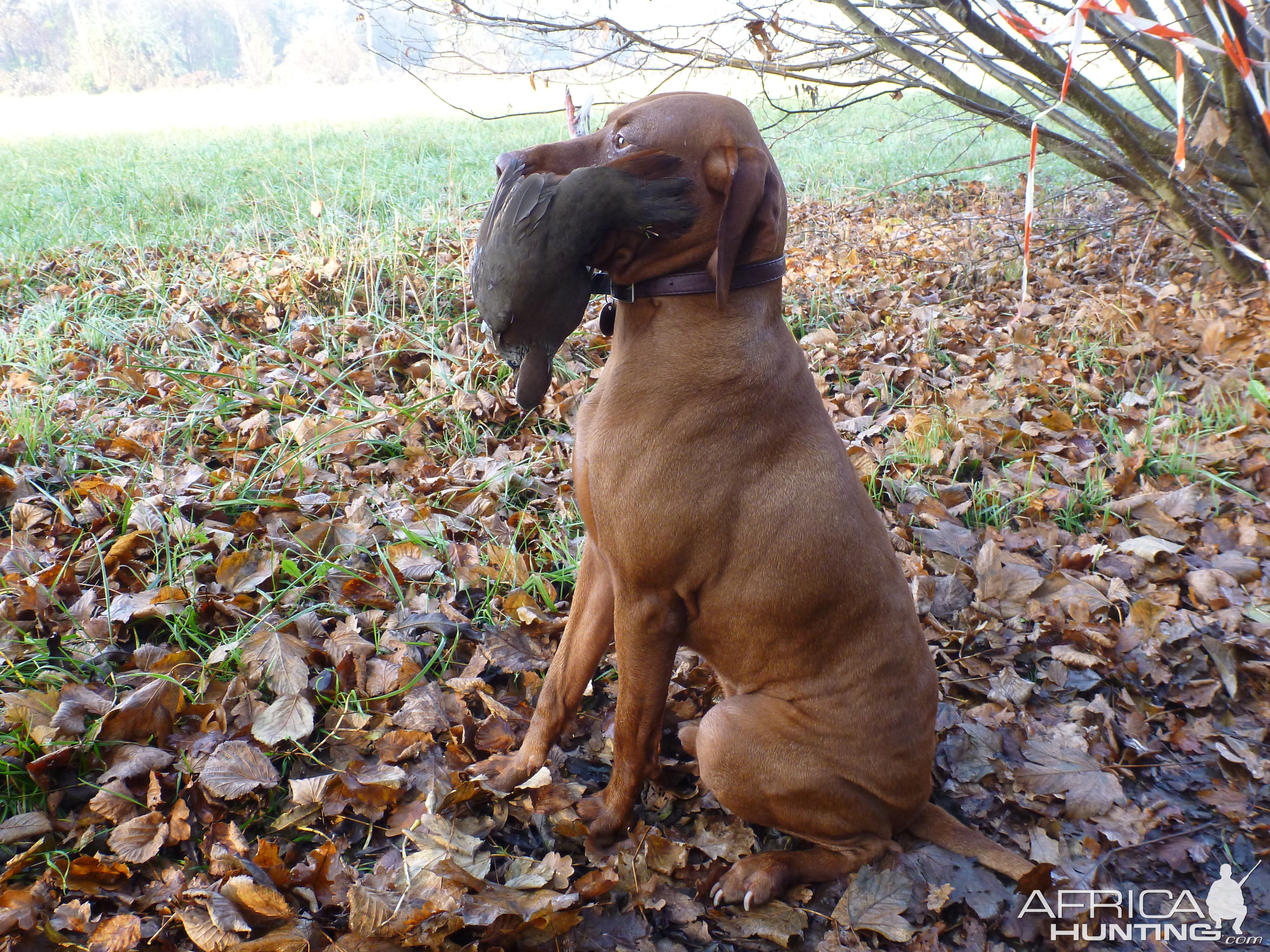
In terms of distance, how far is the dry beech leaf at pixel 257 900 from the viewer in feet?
6.24

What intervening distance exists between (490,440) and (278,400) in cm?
115

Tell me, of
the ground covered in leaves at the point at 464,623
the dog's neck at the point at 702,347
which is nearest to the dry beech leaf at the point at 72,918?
the ground covered in leaves at the point at 464,623

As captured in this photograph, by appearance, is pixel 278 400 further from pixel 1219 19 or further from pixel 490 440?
pixel 1219 19

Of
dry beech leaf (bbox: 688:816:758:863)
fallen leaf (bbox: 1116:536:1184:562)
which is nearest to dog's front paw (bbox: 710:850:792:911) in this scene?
dry beech leaf (bbox: 688:816:758:863)

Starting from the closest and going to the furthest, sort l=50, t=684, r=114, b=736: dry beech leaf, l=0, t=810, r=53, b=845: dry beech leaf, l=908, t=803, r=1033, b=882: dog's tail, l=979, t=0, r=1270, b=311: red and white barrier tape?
1. l=0, t=810, r=53, b=845: dry beech leaf
2. l=908, t=803, r=1033, b=882: dog's tail
3. l=50, t=684, r=114, b=736: dry beech leaf
4. l=979, t=0, r=1270, b=311: red and white barrier tape

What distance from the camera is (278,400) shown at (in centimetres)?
418


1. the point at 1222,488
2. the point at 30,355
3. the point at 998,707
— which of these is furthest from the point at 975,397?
the point at 30,355

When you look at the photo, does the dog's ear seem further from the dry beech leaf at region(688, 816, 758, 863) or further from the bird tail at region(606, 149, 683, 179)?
the dry beech leaf at region(688, 816, 758, 863)

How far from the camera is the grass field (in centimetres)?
693

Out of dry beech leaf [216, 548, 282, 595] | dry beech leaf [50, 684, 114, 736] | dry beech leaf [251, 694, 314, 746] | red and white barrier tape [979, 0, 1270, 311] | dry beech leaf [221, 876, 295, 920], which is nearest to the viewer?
dry beech leaf [221, 876, 295, 920]

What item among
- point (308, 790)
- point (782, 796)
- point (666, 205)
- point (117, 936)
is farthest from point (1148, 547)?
point (117, 936)

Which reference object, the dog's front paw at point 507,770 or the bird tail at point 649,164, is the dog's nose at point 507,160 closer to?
the bird tail at point 649,164

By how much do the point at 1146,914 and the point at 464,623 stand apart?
92.0 inches

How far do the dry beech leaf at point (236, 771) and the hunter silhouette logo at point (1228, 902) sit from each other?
2684 mm
